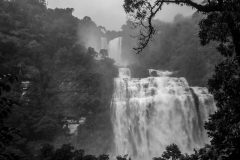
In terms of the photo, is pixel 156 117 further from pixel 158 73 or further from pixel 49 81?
pixel 49 81

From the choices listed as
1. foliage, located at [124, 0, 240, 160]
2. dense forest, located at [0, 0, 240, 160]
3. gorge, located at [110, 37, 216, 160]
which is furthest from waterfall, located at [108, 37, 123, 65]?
foliage, located at [124, 0, 240, 160]

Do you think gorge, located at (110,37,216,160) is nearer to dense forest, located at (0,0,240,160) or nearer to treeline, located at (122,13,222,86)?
dense forest, located at (0,0,240,160)

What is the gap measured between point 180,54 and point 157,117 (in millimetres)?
17136

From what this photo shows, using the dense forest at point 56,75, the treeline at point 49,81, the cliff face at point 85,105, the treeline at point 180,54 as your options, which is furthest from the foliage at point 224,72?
the treeline at point 180,54

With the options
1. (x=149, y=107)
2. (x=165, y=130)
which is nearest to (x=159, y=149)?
(x=165, y=130)

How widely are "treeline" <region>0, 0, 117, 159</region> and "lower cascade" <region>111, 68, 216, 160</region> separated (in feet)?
6.98

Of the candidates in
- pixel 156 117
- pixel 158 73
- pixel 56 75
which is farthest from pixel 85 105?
pixel 158 73

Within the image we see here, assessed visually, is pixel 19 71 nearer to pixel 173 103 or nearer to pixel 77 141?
pixel 77 141

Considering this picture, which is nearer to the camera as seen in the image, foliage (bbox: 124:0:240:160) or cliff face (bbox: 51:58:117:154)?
foliage (bbox: 124:0:240:160)

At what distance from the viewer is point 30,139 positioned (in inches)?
1304

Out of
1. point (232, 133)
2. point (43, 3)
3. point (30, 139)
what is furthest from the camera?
point (43, 3)

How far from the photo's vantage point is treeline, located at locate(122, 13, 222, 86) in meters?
45.4

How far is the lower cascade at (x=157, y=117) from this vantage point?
36969 millimetres

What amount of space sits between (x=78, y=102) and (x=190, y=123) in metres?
15.9
